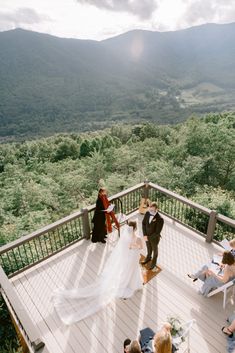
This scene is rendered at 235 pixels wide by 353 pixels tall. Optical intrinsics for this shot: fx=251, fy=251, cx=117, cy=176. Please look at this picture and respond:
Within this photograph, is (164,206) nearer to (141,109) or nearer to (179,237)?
(179,237)

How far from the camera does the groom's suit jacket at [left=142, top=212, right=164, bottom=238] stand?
5.98 m

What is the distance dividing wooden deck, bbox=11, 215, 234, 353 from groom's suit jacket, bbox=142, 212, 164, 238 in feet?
3.85

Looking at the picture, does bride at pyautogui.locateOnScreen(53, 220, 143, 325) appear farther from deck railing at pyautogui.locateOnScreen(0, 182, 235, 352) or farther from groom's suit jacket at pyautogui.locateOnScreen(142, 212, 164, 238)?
deck railing at pyautogui.locateOnScreen(0, 182, 235, 352)

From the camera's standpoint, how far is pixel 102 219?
288 inches

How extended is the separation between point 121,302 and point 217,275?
2.20m

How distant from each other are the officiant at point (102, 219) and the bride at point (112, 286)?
1494 millimetres

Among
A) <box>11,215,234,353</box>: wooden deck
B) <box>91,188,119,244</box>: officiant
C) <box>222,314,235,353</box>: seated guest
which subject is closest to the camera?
<box>222,314,235,353</box>: seated guest

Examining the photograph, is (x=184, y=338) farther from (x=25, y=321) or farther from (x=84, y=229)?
(x=84, y=229)

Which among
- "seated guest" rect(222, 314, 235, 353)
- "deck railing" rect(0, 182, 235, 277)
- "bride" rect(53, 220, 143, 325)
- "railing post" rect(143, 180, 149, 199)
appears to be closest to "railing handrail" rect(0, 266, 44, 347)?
"bride" rect(53, 220, 143, 325)

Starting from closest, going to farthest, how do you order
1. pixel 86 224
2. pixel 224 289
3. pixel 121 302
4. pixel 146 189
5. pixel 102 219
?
pixel 224 289
pixel 121 302
pixel 102 219
pixel 86 224
pixel 146 189

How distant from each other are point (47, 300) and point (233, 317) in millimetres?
4020

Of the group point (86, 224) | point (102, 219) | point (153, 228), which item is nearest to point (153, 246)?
point (153, 228)

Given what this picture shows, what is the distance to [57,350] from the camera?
4.77 m

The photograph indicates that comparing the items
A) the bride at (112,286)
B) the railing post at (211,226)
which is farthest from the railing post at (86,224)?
the railing post at (211,226)
